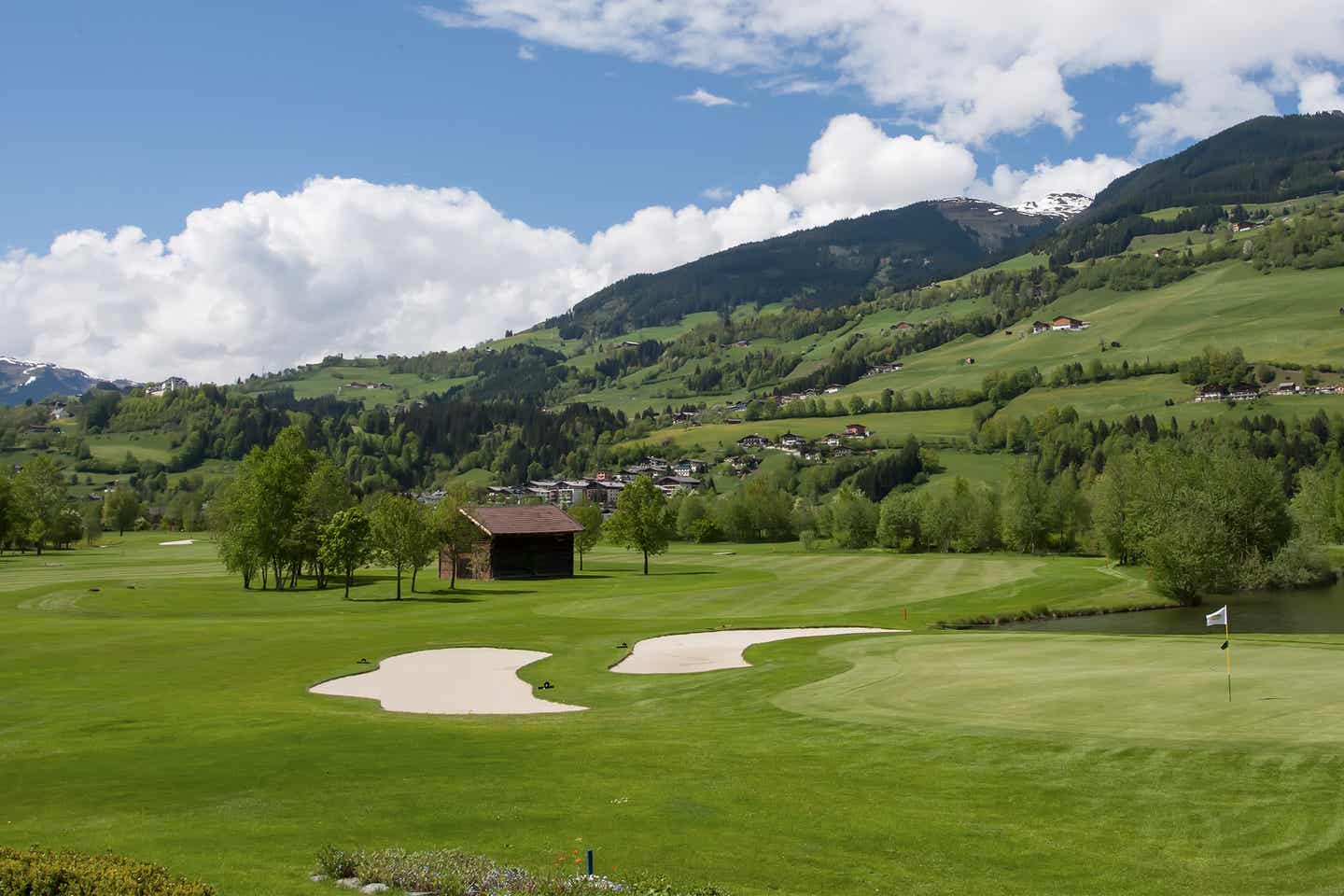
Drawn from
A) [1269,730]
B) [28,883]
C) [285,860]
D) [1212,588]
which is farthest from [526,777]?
[1212,588]

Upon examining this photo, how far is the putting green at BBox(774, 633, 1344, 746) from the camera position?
26531 mm

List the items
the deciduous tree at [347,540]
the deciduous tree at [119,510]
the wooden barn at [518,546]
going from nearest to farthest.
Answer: the deciduous tree at [347,540]
the wooden barn at [518,546]
the deciduous tree at [119,510]

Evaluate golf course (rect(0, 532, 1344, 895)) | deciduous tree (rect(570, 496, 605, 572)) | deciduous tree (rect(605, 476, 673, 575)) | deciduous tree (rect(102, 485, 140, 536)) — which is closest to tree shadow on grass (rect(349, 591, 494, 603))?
deciduous tree (rect(605, 476, 673, 575))

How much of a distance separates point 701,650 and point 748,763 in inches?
1063

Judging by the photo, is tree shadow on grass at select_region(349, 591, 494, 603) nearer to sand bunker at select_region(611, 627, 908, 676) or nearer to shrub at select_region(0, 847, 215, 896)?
sand bunker at select_region(611, 627, 908, 676)

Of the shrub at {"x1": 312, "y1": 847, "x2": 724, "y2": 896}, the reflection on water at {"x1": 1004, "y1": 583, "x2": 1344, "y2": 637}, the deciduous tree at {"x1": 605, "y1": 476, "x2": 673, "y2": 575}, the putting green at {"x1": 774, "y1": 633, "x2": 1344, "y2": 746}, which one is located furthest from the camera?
the deciduous tree at {"x1": 605, "y1": 476, "x2": 673, "y2": 575}

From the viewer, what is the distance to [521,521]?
4338 inches

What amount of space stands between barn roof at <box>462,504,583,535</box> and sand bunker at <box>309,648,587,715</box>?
186 ft

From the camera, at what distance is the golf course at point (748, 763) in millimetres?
17844

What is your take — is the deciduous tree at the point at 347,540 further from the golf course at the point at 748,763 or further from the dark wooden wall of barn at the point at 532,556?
the golf course at the point at 748,763

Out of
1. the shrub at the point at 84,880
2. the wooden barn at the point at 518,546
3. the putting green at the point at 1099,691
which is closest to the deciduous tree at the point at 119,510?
the wooden barn at the point at 518,546

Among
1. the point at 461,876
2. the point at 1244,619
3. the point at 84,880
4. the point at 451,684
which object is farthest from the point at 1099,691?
the point at 1244,619

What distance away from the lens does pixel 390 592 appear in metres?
90.9

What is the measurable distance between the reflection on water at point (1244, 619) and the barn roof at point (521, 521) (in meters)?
55.1
